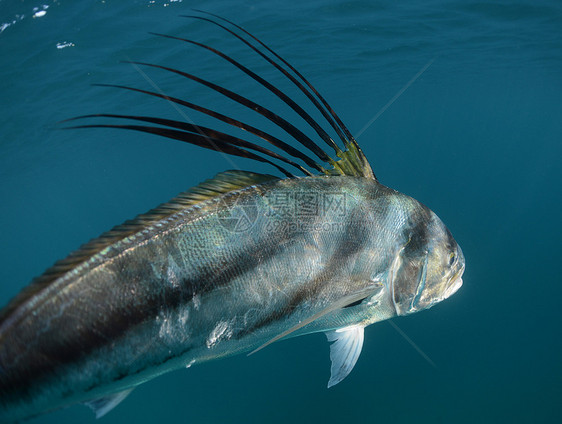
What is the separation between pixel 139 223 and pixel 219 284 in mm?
475

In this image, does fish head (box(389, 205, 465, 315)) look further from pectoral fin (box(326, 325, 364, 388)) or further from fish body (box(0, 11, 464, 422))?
pectoral fin (box(326, 325, 364, 388))

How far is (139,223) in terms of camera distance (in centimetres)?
168

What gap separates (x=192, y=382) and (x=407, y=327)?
7651mm

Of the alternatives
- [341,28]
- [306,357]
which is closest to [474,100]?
[341,28]

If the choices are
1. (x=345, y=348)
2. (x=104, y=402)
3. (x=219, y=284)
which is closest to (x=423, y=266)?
(x=345, y=348)

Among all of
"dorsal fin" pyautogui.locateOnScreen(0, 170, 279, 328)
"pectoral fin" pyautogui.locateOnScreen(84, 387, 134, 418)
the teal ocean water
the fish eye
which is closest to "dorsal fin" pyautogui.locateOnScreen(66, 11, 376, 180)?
"dorsal fin" pyautogui.locateOnScreen(0, 170, 279, 328)

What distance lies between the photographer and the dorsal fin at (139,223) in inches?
58.9

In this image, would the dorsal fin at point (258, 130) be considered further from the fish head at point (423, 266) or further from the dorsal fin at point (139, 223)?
the fish head at point (423, 266)

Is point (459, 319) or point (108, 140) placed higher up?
point (108, 140)

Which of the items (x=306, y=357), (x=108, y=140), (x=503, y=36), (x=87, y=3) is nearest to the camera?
(x=87, y=3)

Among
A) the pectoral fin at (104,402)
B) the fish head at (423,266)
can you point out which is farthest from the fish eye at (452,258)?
the pectoral fin at (104,402)

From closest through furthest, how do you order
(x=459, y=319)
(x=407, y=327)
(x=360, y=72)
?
(x=407, y=327), (x=459, y=319), (x=360, y=72)

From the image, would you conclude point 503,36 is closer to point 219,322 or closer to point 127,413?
point 219,322

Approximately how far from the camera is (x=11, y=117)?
51.9 feet
